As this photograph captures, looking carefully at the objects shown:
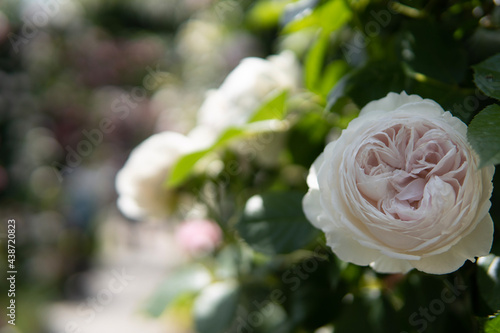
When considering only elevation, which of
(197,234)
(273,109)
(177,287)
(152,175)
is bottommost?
(197,234)

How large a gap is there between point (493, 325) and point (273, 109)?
0.74ft

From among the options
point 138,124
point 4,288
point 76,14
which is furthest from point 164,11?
point 4,288

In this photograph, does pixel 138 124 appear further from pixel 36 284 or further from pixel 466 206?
pixel 466 206

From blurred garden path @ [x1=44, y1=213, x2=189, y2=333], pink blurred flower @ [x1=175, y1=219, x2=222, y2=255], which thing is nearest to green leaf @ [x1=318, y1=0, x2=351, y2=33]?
pink blurred flower @ [x1=175, y1=219, x2=222, y2=255]

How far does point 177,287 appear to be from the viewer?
1.73 ft

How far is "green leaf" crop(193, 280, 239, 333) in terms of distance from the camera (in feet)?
1.41

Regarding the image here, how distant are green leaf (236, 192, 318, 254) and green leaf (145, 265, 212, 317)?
0.64 feet

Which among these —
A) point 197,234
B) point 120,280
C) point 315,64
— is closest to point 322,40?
point 315,64

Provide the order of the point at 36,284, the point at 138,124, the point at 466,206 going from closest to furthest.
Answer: the point at 466,206, the point at 36,284, the point at 138,124

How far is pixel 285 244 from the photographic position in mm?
331

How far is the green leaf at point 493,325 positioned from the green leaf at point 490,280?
1cm

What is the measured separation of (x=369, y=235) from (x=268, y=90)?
26 centimetres

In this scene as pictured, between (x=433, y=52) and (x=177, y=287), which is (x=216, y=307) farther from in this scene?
(x=433, y=52)

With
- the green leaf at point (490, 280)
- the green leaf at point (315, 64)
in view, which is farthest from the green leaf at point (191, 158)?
the green leaf at point (490, 280)
